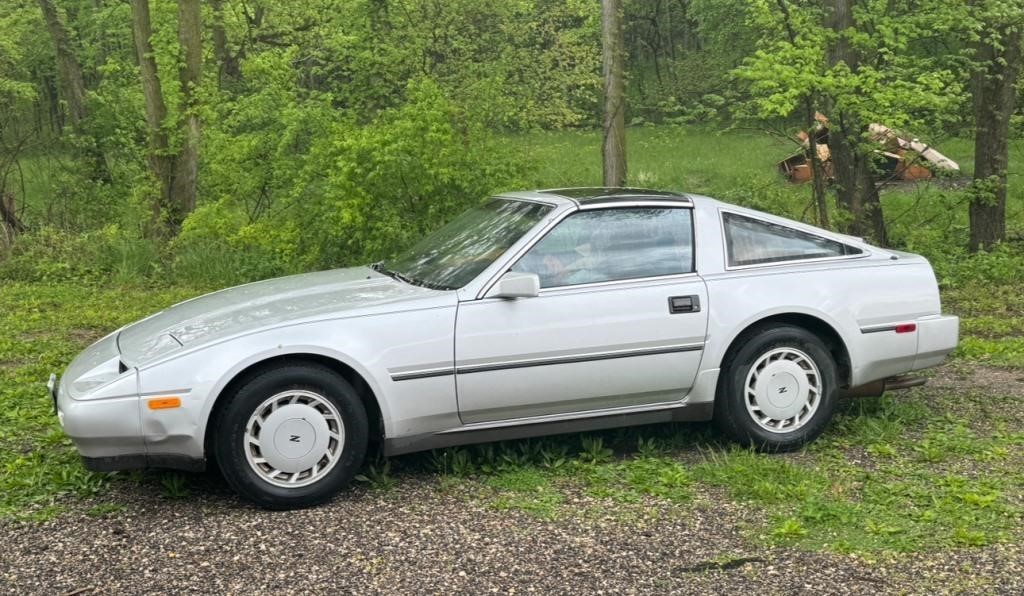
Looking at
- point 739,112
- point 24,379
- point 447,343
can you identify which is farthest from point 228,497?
point 739,112

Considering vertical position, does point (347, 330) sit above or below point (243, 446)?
above

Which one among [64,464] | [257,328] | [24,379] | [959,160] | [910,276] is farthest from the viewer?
[959,160]

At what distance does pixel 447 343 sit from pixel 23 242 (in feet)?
32.8

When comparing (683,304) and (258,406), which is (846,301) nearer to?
(683,304)

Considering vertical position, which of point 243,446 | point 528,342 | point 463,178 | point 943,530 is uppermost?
point 463,178

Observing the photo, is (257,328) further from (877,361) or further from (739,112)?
(739,112)

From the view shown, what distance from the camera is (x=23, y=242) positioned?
503 inches

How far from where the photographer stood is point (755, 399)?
17.9 ft

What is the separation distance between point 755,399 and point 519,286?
156 centimetres

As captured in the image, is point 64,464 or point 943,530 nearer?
point 943,530

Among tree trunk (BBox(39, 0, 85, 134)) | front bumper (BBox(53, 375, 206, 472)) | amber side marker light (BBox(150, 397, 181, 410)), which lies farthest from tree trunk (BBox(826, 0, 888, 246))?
tree trunk (BBox(39, 0, 85, 134))

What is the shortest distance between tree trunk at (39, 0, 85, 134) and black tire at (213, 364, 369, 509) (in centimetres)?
1531

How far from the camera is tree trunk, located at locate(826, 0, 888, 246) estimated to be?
10352 millimetres

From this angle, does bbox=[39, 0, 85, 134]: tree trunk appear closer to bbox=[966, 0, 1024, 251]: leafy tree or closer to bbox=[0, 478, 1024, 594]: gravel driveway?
bbox=[966, 0, 1024, 251]: leafy tree
